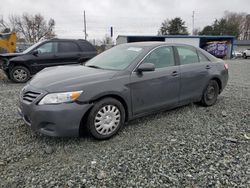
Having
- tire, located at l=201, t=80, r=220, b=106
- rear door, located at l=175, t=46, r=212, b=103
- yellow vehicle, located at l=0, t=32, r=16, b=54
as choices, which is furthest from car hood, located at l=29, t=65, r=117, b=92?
yellow vehicle, located at l=0, t=32, r=16, b=54

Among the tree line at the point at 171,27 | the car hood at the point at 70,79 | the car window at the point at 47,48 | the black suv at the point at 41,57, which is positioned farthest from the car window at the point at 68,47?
the tree line at the point at 171,27

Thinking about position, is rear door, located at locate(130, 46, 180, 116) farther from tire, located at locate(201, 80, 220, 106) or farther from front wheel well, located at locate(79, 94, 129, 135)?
tire, located at locate(201, 80, 220, 106)

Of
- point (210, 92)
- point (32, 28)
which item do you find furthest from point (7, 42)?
point (32, 28)

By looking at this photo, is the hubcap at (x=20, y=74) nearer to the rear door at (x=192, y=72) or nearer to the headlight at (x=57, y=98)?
the headlight at (x=57, y=98)

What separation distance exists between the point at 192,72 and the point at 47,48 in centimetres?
584

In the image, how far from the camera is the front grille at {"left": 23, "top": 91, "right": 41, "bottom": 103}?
280 cm

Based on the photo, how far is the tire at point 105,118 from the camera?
293cm

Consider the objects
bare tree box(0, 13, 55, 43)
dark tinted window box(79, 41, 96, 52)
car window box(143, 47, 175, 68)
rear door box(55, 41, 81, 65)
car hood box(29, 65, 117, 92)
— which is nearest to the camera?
car hood box(29, 65, 117, 92)

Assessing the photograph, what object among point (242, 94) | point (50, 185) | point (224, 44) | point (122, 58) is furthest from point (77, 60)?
point (224, 44)

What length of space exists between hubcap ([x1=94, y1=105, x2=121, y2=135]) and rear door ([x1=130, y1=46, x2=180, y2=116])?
37 cm

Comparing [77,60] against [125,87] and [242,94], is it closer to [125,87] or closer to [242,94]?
[125,87]

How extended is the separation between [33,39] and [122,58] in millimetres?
54495

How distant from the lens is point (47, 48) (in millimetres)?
7746

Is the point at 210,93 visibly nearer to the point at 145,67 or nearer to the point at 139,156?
the point at 145,67
